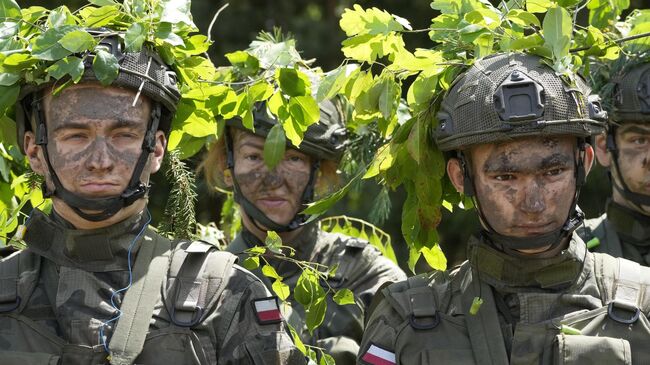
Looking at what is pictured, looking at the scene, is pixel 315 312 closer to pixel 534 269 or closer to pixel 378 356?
pixel 378 356

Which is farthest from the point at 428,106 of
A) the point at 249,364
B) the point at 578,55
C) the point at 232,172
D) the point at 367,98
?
the point at 232,172

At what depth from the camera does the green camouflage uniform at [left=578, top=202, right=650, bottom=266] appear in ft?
24.9

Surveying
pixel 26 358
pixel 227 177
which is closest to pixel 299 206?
pixel 227 177

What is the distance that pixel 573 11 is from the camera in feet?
19.6

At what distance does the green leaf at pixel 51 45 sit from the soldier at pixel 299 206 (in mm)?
1922

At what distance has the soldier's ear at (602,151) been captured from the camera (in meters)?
7.63

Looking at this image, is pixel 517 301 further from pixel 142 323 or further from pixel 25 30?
pixel 25 30

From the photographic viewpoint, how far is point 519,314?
5.75m

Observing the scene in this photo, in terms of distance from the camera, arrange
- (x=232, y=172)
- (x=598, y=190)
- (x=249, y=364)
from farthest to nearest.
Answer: (x=598, y=190), (x=232, y=172), (x=249, y=364)

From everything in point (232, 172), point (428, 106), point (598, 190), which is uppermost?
point (428, 106)

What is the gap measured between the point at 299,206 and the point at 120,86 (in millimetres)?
2025

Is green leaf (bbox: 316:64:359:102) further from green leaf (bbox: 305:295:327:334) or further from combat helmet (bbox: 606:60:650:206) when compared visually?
combat helmet (bbox: 606:60:650:206)

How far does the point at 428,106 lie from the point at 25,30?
1.70 m

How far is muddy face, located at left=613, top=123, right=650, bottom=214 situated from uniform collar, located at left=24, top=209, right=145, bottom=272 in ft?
9.34
